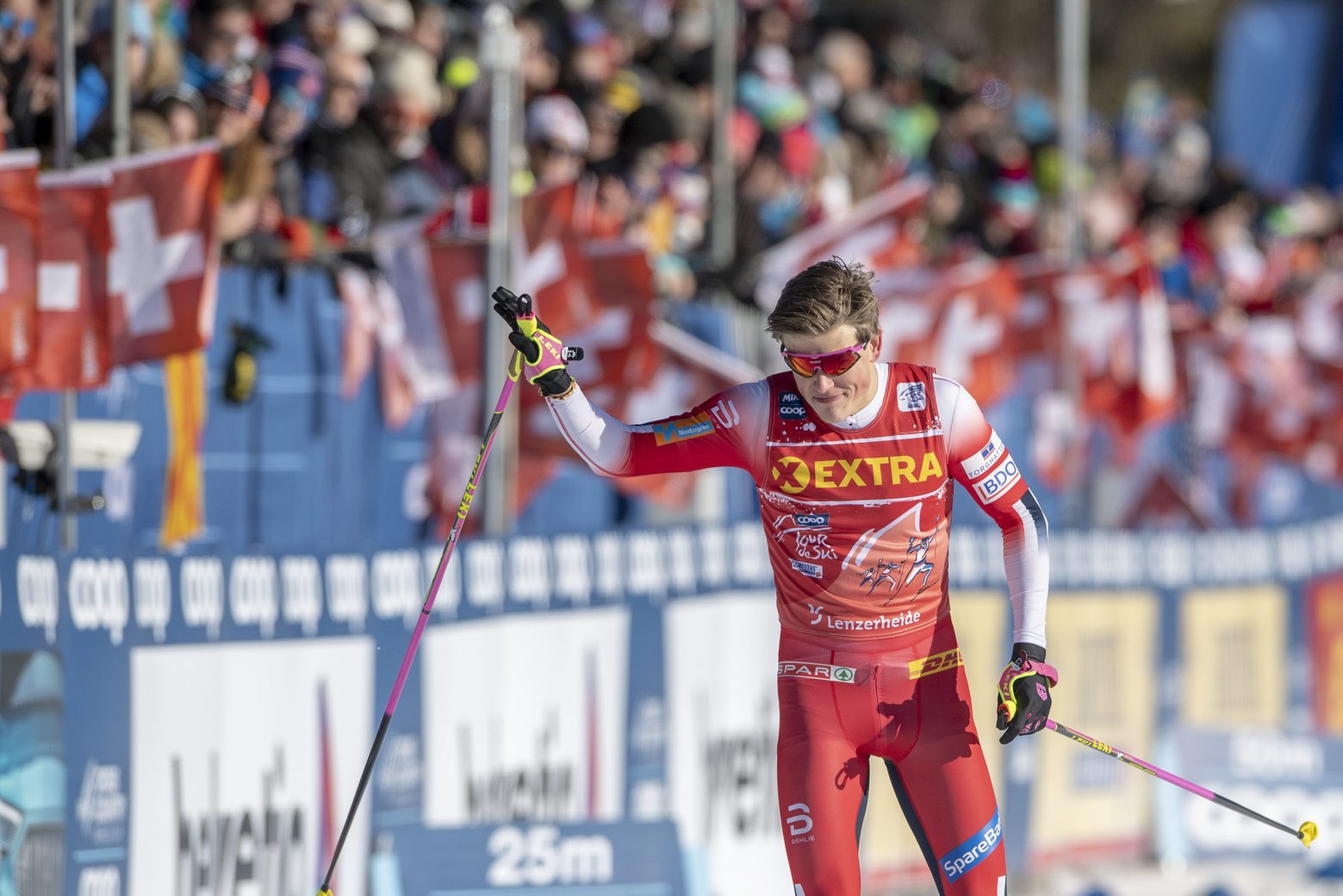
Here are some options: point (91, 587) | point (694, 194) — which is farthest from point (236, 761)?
point (694, 194)

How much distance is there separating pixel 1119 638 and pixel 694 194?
3627mm

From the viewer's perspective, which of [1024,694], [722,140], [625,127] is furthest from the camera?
[722,140]

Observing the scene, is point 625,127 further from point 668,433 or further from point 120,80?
point 668,433

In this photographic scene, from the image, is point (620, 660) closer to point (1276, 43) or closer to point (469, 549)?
point (469, 549)

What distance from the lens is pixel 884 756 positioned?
267 inches

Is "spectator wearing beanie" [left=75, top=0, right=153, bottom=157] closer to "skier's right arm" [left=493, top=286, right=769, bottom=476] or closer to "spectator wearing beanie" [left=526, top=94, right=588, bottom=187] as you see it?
"spectator wearing beanie" [left=526, top=94, right=588, bottom=187]

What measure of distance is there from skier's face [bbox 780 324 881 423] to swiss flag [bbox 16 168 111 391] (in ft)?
8.88

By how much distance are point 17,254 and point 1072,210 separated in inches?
329

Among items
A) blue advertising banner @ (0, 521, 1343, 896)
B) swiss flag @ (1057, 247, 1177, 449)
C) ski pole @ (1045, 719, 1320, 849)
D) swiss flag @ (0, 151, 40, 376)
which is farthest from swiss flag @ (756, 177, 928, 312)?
ski pole @ (1045, 719, 1320, 849)

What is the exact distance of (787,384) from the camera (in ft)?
22.1

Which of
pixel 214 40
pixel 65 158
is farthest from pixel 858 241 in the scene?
pixel 65 158

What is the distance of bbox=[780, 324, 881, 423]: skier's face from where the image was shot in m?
6.32

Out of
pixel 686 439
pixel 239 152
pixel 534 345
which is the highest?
pixel 239 152

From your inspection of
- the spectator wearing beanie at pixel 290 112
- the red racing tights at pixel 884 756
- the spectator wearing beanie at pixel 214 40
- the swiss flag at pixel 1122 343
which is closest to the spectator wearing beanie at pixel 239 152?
the spectator wearing beanie at pixel 214 40
